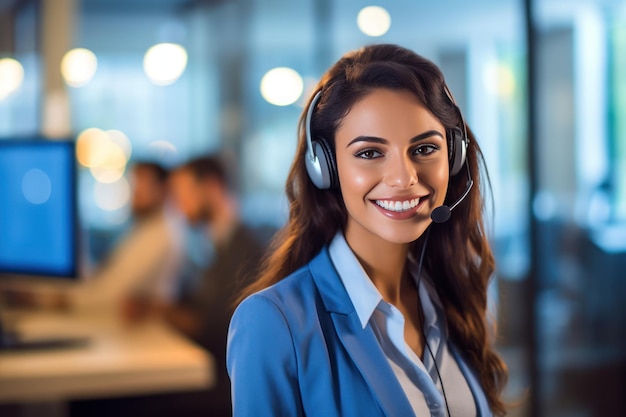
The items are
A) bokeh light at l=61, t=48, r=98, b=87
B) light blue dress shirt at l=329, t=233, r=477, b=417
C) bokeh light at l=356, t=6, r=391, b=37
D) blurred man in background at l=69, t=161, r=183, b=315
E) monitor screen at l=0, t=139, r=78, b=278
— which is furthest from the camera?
bokeh light at l=61, t=48, r=98, b=87

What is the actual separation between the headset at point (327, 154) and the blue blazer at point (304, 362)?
17cm

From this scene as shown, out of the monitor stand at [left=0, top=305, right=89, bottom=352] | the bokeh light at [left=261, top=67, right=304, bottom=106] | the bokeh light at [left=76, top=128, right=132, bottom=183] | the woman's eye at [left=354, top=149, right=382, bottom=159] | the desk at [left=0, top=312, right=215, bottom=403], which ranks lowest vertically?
the desk at [left=0, top=312, right=215, bottom=403]

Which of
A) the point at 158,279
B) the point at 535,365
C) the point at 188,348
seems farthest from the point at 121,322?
the point at 535,365

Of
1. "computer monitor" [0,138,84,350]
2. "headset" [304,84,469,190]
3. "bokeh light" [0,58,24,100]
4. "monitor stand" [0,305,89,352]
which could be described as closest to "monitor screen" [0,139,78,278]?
"computer monitor" [0,138,84,350]

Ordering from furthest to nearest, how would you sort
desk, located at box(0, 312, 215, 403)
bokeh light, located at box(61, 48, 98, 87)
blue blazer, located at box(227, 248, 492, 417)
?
bokeh light, located at box(61, 48, 98, 87)
desk, located at box(0, 312, 215, 403)
blue blazer, located at box(227, 248, 492, 417)

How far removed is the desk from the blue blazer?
1.76m

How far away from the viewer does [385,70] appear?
119 cm

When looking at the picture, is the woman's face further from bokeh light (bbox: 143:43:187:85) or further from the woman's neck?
A: bokeh light (bbox: 143:43:187:85)

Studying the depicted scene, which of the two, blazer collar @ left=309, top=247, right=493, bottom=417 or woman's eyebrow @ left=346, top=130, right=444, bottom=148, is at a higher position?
woman's eyebrow @ left=346, top=130, right=444, bottom=148

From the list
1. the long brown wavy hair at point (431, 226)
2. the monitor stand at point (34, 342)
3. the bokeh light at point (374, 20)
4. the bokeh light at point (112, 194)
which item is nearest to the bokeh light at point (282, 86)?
the bokeh light at point (374, 20)

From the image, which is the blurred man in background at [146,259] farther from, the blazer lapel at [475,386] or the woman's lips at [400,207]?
the woman's lips at [400,207]

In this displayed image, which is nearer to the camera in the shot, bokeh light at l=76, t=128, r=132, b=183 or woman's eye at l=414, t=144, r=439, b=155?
woman's eye at l=414, t=144, r=439, b=155

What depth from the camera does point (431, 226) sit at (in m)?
1.39

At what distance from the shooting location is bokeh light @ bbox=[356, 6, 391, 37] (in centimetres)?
454
